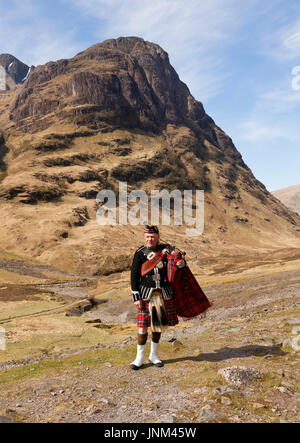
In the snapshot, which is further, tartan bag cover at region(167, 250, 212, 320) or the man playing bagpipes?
tartan bag cover at region(167, 250, 212, 320)

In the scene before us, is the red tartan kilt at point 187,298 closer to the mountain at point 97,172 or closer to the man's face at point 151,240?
the man's face at point 151,240

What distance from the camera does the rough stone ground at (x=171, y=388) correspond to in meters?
5.64

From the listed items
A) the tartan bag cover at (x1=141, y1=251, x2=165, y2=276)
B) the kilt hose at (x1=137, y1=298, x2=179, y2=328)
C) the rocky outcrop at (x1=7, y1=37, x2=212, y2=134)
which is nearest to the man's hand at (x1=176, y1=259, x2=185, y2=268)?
the tartan bag cover at (x1=141, y1=251, x2=165, y2=276)

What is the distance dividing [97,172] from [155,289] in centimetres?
13368

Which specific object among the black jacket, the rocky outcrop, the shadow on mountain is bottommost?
the shadow on mountain

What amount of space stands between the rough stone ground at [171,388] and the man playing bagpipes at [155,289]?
1026 mm

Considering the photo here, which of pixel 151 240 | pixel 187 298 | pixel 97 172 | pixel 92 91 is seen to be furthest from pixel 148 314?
pixel 92 91

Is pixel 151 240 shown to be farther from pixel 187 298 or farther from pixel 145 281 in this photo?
pixel 187 298

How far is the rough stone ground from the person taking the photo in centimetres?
564

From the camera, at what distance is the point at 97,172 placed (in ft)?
453

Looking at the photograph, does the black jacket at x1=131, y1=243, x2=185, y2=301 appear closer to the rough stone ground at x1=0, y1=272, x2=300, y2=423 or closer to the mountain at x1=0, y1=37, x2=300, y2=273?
the rough stone ground at x1=0, y1=272, x2=300, y2=423

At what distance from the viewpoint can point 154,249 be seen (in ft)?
31.6

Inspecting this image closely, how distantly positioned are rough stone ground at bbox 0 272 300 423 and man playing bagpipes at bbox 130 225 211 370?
103 cm

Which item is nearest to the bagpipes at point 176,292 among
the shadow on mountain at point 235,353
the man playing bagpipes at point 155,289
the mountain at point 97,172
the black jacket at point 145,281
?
the man playing bagpipes at point 155,289
